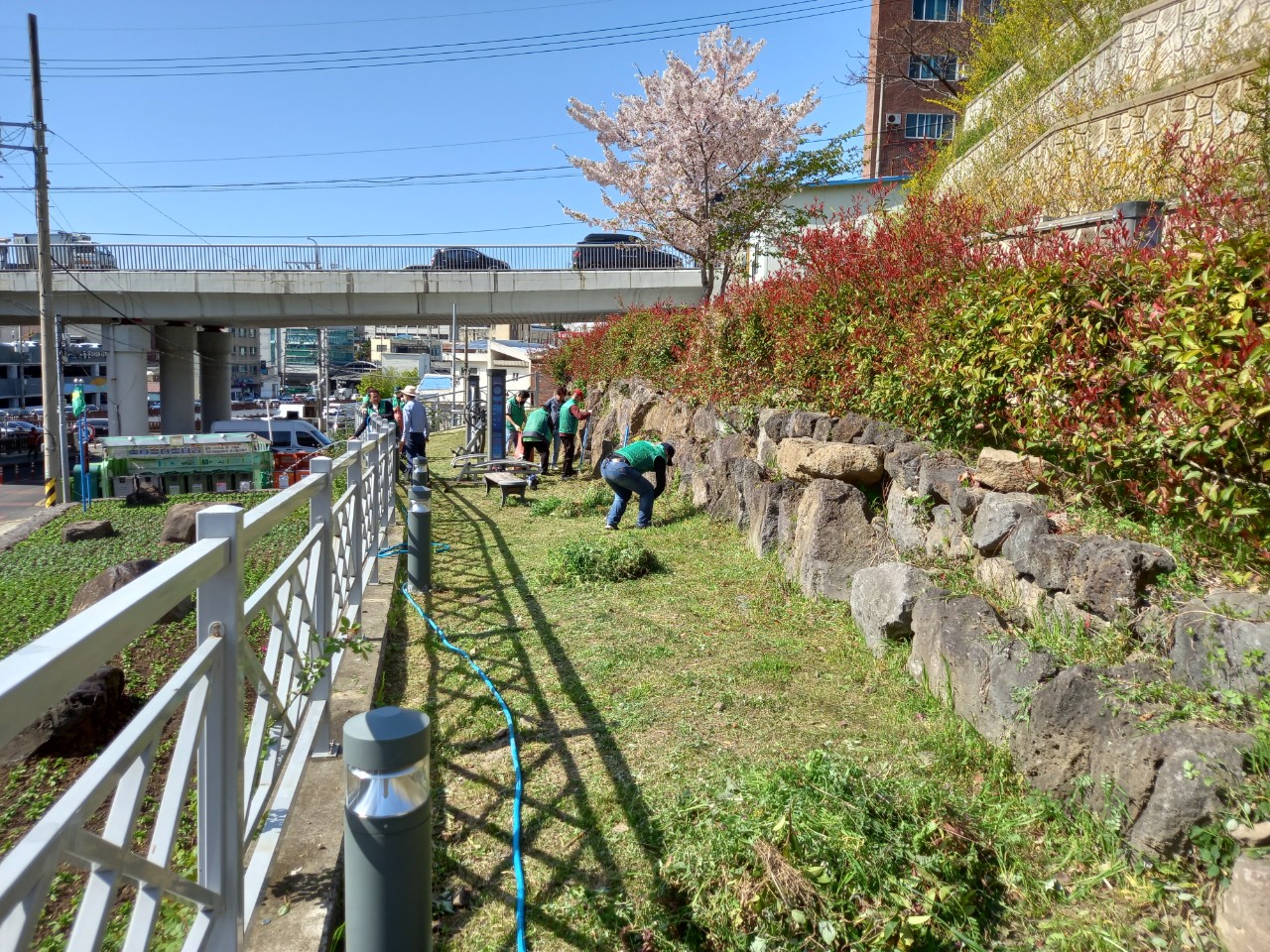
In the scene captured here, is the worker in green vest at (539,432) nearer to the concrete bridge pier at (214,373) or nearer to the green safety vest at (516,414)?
the green safety vest at (516,414)

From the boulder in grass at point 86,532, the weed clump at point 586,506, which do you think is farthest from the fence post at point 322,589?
the boulder in grass at point 86,532

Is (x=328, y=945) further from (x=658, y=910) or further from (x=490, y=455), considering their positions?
(x=490, y=455)

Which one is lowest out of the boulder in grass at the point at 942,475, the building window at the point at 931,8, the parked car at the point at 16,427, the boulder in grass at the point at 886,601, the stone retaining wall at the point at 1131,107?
the parked car at the point at 16,427

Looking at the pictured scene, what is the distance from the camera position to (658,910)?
304 cm

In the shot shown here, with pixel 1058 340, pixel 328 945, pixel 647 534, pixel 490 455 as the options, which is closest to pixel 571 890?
pixel 328 945

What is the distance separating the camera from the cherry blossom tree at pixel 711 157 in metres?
19.0

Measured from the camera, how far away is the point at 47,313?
2236cm

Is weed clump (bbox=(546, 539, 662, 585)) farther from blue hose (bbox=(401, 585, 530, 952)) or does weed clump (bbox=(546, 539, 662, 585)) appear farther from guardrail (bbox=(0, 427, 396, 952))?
guardrail (bbox=(0, 427, 396, 952))

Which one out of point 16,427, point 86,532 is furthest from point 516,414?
point 16,427

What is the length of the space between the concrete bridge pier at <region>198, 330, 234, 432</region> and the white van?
23.8ft

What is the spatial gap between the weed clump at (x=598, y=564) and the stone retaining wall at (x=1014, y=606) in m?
1.00

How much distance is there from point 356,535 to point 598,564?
7.31 feet

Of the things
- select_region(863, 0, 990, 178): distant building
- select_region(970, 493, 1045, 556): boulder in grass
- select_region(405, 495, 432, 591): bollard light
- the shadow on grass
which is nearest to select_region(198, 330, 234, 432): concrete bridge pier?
select_region(863, 0, 990, 178): distant building

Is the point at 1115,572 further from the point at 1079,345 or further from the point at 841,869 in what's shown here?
the point at 841,869
